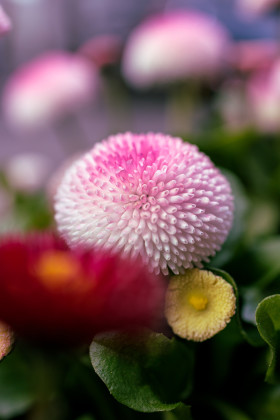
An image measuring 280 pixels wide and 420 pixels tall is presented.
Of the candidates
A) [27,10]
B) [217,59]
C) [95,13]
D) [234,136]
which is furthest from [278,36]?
[27,10]

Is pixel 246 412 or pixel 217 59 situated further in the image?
pixel 217 59

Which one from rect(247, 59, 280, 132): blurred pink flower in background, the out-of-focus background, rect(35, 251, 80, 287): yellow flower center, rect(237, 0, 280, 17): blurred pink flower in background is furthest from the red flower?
the out-of-focus background

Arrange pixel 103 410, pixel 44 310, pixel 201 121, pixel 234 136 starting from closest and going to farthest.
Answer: pixel 44 310, pixel 103 410, pixel 234 136, pixel 201 121

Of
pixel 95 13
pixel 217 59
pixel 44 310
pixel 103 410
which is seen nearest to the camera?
pixel 44 310

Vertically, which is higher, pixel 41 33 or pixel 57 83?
pixel 57 83

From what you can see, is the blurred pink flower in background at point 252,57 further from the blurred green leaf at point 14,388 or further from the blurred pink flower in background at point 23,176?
the blurred green leaf at point 14,388

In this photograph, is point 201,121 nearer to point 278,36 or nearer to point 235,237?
point 278,36

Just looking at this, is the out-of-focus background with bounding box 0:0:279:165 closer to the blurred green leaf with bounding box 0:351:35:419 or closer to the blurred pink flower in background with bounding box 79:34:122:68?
the blurred pink flower in background with bounding box 79:34:122:68

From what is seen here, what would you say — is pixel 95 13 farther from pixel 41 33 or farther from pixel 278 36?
pixel 278 36
